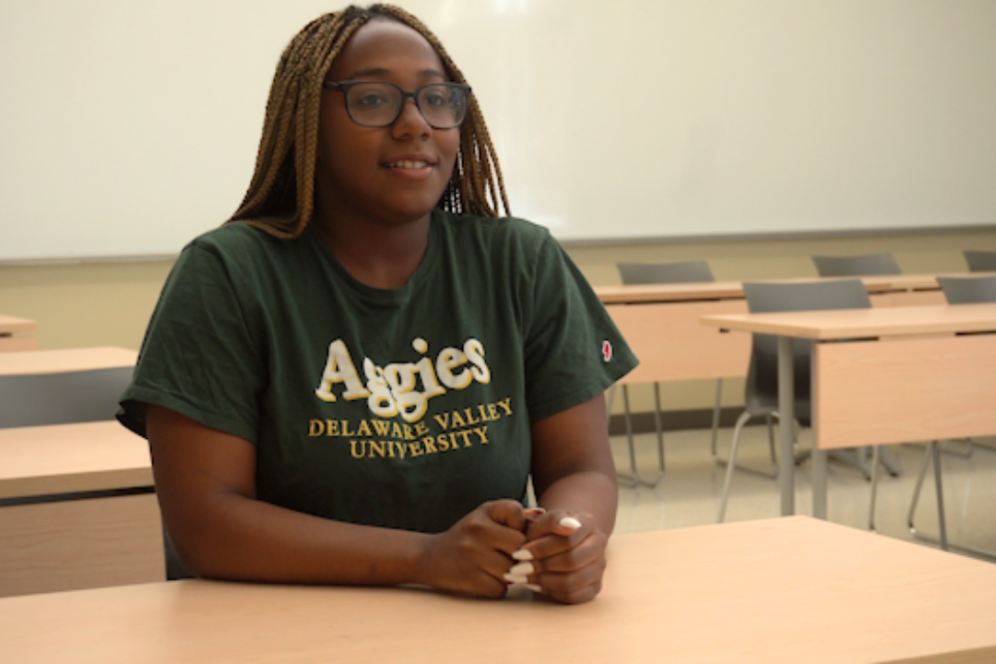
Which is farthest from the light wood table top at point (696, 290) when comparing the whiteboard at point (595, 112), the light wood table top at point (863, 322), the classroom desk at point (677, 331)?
the whiteboard at point (595, 112)

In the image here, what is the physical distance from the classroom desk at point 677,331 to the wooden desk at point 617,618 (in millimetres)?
2938

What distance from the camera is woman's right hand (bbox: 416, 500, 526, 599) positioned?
0.86m

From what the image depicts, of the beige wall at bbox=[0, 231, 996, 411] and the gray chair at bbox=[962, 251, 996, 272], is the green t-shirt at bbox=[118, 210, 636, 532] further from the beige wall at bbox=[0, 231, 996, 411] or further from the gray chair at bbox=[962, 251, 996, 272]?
the gray chair at bbox=[962, 251, 996, 272]

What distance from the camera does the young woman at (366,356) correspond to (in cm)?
98

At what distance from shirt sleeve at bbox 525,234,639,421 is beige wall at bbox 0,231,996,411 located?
152 inches

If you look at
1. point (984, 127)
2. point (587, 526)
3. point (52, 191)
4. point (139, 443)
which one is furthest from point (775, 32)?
point (587, 526)

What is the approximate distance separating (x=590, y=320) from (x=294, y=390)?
0.38m

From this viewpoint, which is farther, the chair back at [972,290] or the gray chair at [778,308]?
the chair back at [972,290]

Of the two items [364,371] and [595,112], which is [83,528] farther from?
[595,112]

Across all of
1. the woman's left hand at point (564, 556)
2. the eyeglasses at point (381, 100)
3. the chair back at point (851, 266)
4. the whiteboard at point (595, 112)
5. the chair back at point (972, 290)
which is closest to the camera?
the woman's left hand at point (564, 556)

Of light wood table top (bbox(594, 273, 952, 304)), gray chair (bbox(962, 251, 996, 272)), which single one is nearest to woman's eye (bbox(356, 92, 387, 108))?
light wood table top (bbox(594, 273, 952, 304))

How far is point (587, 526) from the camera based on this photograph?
89 cm

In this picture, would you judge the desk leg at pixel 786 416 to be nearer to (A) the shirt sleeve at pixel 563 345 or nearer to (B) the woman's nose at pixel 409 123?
(A) the shirt sleeve at pixel 563 345

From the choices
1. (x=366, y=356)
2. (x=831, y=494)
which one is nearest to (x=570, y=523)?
(x=366, y=356)
